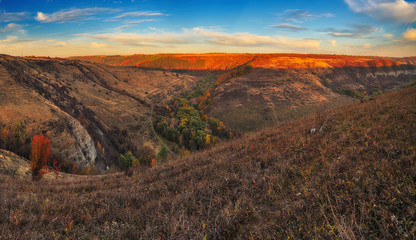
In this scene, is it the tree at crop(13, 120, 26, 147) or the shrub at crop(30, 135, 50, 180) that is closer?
the shrub at crop(30, 135, 50, 180)

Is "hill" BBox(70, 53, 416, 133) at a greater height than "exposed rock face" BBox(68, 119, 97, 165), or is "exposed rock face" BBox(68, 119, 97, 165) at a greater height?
"hill" BBox(70, 53, 416, 133)

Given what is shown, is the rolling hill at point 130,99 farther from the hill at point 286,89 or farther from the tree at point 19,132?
the tree at point 19,132

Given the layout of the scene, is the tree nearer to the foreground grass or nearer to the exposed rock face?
the exposed rock face

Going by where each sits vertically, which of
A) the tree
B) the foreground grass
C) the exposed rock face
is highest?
the foreground grass

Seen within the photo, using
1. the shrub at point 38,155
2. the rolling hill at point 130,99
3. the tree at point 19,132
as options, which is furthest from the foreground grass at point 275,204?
the tree at point 19,132

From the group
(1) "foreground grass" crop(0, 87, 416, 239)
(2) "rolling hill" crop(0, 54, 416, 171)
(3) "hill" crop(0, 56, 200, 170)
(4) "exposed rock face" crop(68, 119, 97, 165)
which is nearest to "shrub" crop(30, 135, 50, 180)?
(1) "foreground grass" crop(0, 87, 416, 239)

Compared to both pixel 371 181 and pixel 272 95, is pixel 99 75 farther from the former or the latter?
pixel 371 181

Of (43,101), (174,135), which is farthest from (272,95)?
(43,101)
